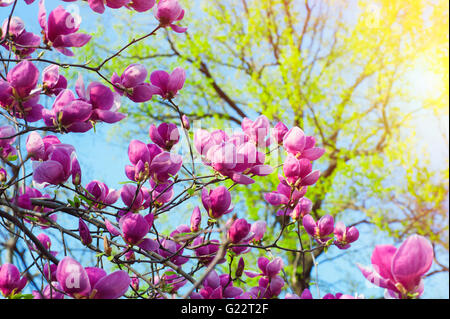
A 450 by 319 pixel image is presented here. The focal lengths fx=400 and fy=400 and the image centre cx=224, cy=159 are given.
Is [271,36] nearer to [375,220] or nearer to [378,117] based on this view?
[378,117]

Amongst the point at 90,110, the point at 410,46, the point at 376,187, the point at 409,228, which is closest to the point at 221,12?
the point at 410,46

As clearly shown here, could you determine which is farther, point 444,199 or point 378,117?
point 378,117

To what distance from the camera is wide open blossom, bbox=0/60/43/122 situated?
732mm

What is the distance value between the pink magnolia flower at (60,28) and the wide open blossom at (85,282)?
0.52m

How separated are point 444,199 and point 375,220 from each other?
1474 millimetres

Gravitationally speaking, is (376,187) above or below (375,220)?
above

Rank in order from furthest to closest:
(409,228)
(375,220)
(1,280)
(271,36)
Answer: (271,36) → (409,228) → (375,220) → (1,280)

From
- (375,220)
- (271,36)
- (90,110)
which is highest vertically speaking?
(271,36)

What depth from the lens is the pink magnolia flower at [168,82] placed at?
94 cm

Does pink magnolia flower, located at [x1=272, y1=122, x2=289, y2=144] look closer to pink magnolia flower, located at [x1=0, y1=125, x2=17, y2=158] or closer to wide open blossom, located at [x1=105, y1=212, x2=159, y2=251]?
wide open blossom, located at [x1=105, y1=212, x2=159, y2=251]

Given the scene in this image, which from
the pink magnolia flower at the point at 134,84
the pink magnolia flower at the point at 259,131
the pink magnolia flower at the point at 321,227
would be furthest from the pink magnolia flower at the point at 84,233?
the pink magnolia flower at the point at 321,227

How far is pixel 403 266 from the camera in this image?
0.50m

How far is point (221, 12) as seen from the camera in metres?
5.28
